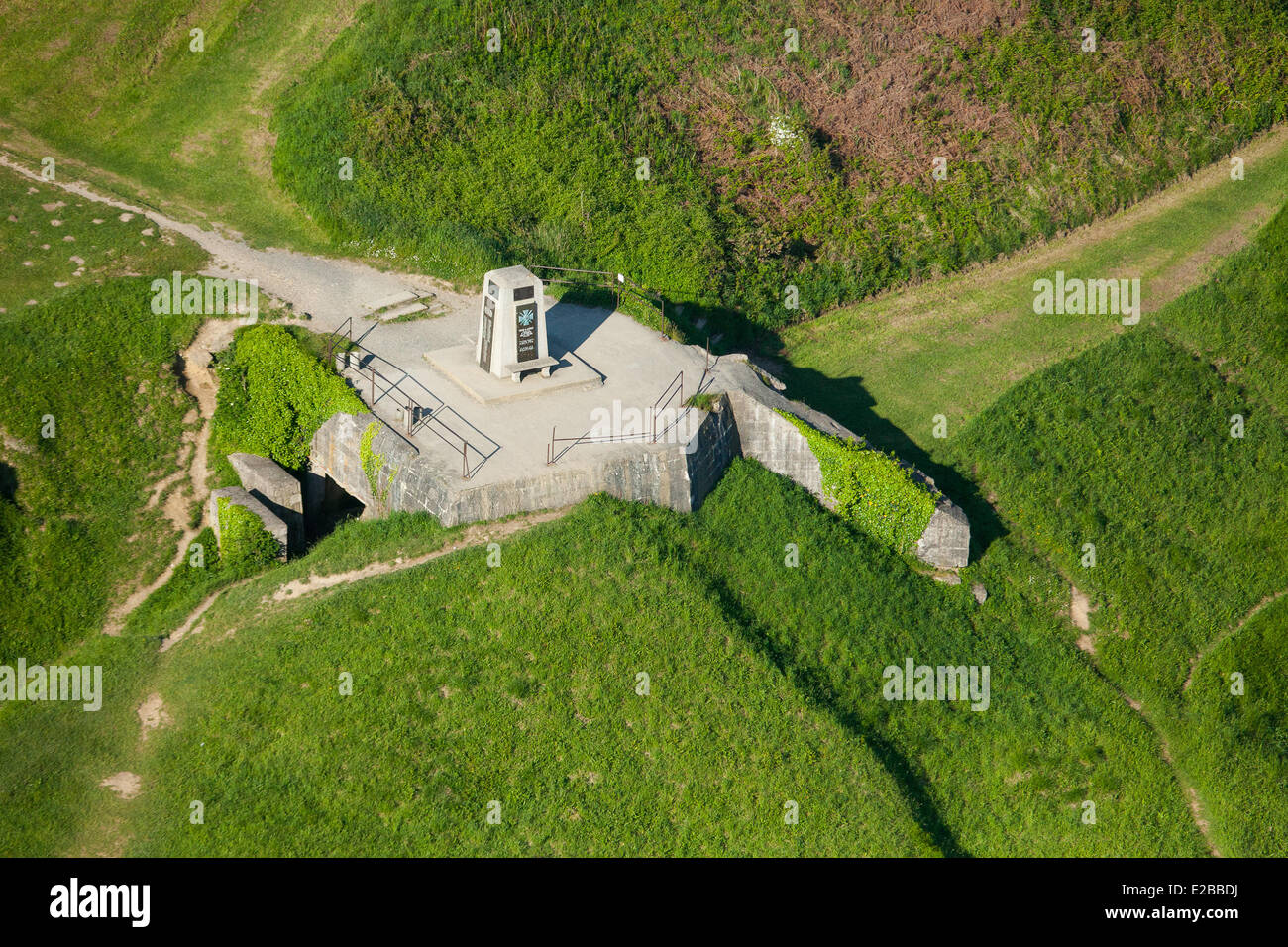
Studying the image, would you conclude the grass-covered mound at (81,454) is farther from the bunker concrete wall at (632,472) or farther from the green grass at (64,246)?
the bunker concrete wall at (632,472)

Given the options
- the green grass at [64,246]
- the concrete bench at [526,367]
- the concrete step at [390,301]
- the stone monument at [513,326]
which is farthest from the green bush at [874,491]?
the green grass at [64,246]

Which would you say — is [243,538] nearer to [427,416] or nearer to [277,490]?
[277,490]

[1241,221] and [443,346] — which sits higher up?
[1241,221]

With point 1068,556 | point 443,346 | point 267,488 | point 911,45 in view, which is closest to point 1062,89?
point 911,45

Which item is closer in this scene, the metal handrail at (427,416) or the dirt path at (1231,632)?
the metal handrail at (427,416)

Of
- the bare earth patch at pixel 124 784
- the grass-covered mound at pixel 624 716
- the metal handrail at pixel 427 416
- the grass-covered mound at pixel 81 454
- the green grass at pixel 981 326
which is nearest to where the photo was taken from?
the grass-covered mound at pixel 624 716

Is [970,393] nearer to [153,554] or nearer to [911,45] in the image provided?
[911,45]
